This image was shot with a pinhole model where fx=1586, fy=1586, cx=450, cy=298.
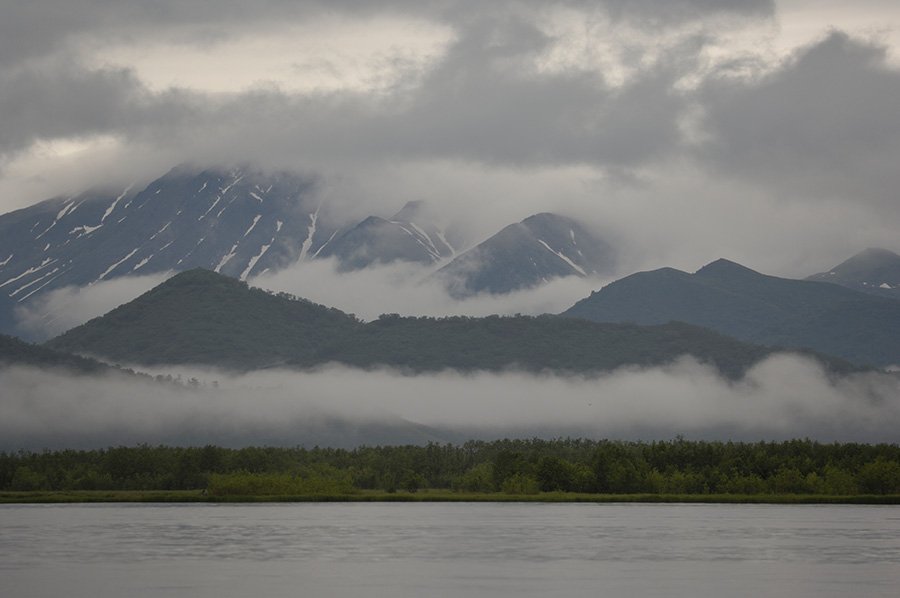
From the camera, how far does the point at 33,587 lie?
10488 cm

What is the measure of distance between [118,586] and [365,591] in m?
16.6

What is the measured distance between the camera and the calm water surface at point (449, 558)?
10606 centimetres

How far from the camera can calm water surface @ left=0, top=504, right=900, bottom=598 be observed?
106062mm

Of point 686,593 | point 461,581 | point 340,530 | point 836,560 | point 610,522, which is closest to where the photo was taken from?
point 686,593

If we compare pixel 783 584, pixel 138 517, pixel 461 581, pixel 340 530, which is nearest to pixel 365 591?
pixel 461 581

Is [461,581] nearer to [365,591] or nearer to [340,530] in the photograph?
[365,591]

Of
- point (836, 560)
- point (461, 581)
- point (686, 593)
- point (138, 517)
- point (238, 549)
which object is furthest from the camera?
point (138, 517)

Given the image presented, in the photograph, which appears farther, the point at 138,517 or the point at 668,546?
the point at 138,517

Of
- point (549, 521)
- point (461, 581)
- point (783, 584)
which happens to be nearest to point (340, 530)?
point (549, 521)

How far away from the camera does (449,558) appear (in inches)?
5143

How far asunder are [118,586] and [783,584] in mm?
45187

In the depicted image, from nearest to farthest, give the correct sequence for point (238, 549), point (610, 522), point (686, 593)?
point (686, 593), point (238, 549), point (610, 522)

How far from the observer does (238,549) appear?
136375mm

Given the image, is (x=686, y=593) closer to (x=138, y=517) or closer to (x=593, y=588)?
(x=593, y=588)
